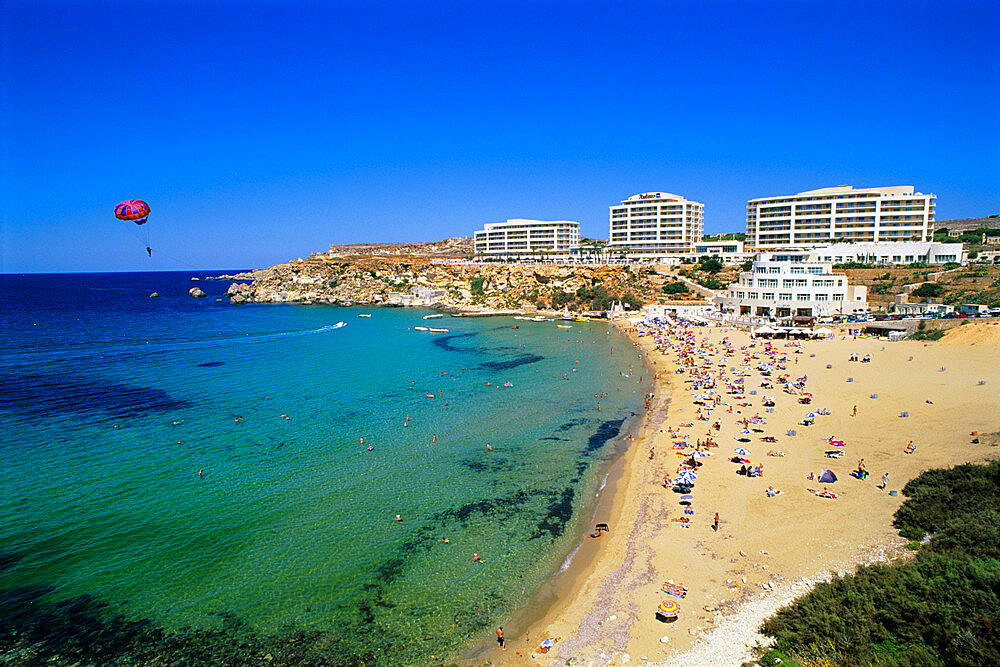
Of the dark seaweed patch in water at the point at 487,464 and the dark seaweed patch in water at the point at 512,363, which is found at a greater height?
the dark seaweed patch in water at the point at 512,363

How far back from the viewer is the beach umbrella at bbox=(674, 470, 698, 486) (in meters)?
18.7

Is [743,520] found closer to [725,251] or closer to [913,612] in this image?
[913,612]

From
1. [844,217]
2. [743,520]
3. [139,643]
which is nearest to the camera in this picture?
[139,643]

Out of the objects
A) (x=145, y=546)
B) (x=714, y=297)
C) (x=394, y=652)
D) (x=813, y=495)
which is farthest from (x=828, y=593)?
(x=714, y=297)

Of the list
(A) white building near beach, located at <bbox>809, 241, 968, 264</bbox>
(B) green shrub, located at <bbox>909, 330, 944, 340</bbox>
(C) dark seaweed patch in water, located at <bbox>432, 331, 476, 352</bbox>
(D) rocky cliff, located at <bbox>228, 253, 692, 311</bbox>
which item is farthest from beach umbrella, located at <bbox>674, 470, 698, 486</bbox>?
(A) white building near beach, located at <bbox>809, 241, 968, 264</bbox>

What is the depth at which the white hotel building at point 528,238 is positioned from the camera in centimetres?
11406

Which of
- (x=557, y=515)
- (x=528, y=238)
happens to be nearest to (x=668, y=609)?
(x=557, y=515)

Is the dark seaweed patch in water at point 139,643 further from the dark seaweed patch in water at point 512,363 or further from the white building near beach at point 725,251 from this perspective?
the white building near beach at point 725,251

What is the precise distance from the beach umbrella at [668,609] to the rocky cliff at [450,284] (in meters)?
63.1

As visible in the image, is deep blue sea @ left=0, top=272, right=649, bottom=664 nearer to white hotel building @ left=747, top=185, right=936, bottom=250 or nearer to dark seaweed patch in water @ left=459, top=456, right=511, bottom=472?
dark seaweed patch in water @ left=459, top=456, right=511, bottom=472

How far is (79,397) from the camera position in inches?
1278

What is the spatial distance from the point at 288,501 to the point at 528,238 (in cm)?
10132

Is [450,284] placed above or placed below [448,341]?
above

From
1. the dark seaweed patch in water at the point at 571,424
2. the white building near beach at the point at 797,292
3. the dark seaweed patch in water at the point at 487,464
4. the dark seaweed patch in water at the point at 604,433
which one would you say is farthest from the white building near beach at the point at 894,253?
the dark seaweed patch in water at the point at 487,464
